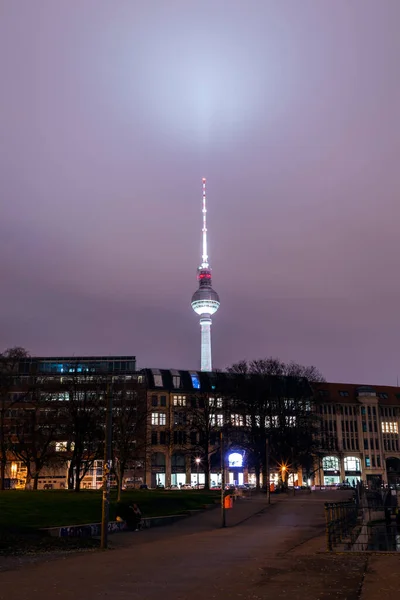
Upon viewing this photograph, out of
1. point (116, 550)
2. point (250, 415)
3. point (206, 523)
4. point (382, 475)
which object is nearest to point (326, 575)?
point (116, 550)

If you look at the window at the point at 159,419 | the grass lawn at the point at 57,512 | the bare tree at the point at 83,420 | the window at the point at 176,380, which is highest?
the window at the point at 176,380

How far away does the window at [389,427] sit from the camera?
146 meters

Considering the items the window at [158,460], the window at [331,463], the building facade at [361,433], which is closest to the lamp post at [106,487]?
the window at [158,460]

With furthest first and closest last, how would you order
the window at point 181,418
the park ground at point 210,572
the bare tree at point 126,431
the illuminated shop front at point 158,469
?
the illuminated shop front at point 158,469
the window at point 181,418
the bare tree at point 126,431
the park ground at point 210,572

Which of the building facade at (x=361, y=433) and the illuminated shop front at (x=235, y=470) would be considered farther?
the building facade at (x=361, y=433)

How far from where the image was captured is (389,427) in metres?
146

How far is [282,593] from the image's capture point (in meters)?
14.8

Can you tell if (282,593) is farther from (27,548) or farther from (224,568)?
(27,548)

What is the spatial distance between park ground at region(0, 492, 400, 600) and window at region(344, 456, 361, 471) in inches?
4495

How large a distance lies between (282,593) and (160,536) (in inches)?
701

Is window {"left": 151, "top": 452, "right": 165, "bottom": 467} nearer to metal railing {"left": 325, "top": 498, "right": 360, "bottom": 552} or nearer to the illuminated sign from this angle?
the illuminated sign

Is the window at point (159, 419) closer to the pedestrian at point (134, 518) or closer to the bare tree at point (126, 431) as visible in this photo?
the bare tree at point (126, 431)

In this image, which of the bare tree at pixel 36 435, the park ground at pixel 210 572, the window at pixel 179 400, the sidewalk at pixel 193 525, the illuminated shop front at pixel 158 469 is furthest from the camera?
the window at pixel 179 400

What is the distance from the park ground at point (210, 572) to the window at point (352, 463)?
114177 millimetres
